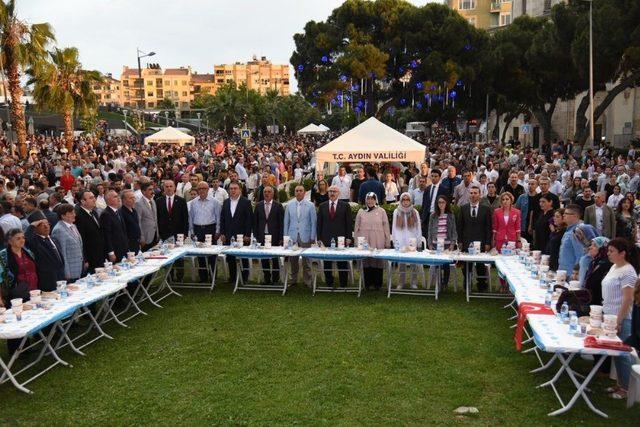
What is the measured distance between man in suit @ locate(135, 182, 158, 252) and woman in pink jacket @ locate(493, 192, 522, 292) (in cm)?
588

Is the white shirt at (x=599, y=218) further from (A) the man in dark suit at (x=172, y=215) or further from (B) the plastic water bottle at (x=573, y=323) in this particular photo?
(A) the man in dark suit at (x=172, y=215)

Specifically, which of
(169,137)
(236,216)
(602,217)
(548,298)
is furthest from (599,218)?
(169,137)

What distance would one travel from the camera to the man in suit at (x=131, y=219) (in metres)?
10.1

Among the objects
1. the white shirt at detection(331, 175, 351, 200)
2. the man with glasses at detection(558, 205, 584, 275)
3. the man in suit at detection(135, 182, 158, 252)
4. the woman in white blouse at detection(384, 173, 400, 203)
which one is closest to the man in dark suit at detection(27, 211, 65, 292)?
the man in suit at detection(135, 182, 158, 252)

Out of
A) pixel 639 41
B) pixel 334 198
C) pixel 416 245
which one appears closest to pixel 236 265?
pixel 334 198

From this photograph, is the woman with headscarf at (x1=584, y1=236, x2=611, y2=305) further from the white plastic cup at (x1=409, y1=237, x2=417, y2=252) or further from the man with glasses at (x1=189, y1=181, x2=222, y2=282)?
the man with glasses at (x1=189, y1=181, x2=222, y2=282)

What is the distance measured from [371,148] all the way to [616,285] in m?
9.93

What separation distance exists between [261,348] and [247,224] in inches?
145

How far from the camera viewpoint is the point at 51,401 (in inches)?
248

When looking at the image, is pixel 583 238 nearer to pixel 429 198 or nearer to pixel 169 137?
pixel 429 198

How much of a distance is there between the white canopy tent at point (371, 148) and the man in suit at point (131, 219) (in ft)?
21.0

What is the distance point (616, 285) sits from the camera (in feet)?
19.6

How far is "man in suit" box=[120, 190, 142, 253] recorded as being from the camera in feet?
33.0

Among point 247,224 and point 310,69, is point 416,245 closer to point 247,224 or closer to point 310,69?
point 247,224
